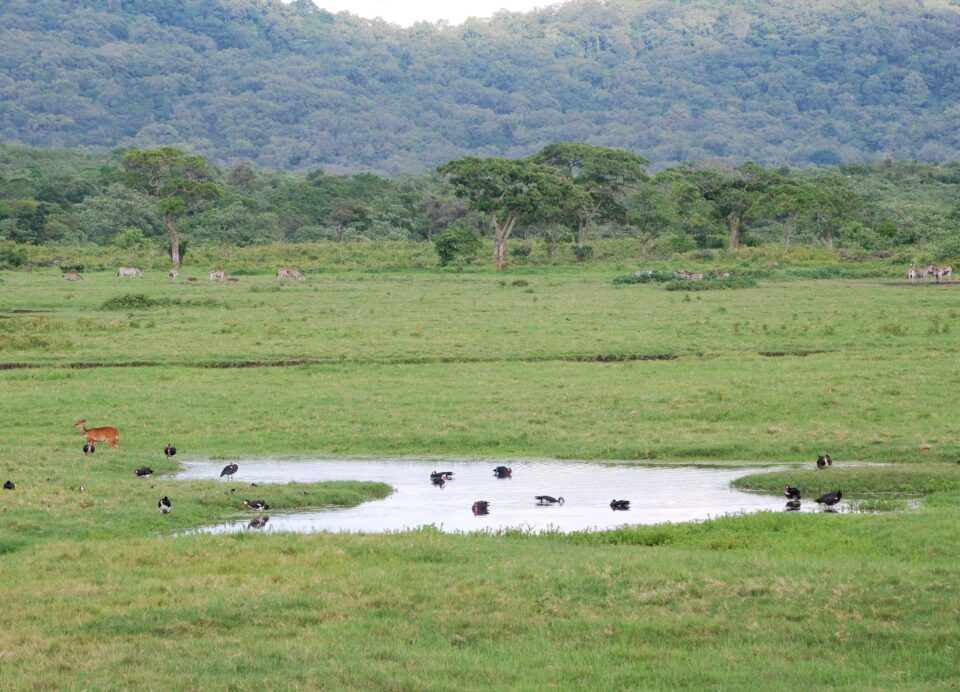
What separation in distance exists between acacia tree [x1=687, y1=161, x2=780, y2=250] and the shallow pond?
209ft

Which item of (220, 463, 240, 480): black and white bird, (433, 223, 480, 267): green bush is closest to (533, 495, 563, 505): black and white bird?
(220, 463, 240, 480): black and white bird

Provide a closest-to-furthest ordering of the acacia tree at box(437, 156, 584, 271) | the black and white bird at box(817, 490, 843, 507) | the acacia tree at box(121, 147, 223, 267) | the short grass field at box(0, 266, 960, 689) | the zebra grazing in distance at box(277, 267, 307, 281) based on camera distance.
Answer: the short grass field at box(0, 266, 960, 689), the black and white bird at box(817, 490, 843, 507), the zebra grazing in distance at box(277, 267, 307, 281), the acacia tree at box(437, 156, 584, 271), the acacia tree at box(121, 147, 223, 267)

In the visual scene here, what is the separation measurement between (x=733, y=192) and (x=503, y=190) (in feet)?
61.6

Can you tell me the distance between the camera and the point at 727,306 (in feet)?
154

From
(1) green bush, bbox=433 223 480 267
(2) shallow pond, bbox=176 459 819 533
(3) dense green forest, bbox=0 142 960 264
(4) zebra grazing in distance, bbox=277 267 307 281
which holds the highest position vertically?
(3) dense green forest, bbox=0 142 960 264

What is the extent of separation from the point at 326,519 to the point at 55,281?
154 feet

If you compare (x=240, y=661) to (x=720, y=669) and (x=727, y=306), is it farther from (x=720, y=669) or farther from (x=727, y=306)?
(x=727, y=306)

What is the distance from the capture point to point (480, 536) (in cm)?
1488

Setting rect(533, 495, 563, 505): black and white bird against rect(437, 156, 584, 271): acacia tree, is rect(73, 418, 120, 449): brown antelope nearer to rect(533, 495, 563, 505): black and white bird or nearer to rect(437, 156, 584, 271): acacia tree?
rect(533, 495, 563, 505): black and white bird

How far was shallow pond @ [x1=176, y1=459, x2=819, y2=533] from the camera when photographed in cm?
1709

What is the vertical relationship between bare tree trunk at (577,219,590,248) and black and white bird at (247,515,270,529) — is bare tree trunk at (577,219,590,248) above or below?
above

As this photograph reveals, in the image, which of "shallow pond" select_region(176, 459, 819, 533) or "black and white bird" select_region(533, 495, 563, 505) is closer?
"shallow pond" select_region(176, 459, 819, 533)

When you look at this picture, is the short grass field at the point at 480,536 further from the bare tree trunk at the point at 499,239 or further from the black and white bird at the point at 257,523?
the bare tree trunk at the point at 499,239

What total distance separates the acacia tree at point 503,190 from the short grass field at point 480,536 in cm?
3082
